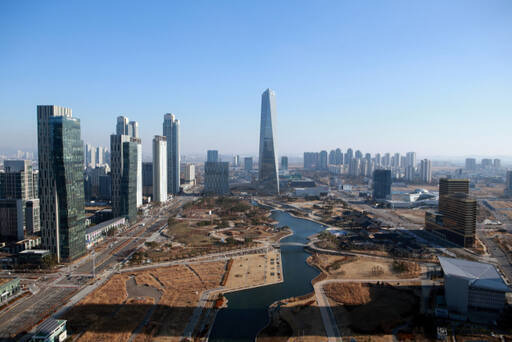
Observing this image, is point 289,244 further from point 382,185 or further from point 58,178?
point 382,185

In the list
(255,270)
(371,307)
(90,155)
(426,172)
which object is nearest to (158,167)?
(255,270)

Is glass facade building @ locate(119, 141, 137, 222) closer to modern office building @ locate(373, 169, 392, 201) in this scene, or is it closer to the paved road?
the paved road

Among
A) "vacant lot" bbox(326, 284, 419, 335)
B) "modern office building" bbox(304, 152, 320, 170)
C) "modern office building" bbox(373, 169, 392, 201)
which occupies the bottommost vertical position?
"vacant lot" bbox(326, 284, 419, 335)

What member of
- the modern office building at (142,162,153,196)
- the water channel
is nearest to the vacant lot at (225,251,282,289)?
the water channel

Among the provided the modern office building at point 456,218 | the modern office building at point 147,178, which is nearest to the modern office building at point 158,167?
the modern office building at point 147,178

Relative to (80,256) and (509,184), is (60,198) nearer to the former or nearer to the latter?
(80,256)

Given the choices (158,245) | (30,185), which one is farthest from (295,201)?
(30,185)
